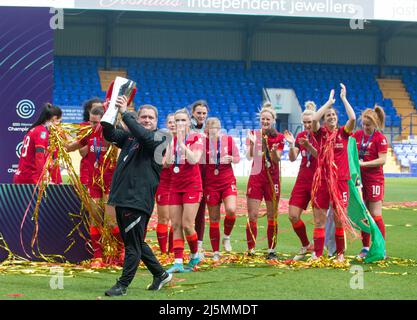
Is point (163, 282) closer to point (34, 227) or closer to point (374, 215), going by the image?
point (34, 227)

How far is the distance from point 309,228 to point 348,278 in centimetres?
614

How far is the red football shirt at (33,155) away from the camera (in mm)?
9625

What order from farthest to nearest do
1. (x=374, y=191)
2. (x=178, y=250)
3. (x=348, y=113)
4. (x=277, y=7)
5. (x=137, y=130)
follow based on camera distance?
(x=277, y=7) < (x=374, y=191) < (x=348, y=113) < (x=178, y=250) < (x=137, y=130)

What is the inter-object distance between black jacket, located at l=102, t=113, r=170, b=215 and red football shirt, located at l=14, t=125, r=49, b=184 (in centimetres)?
243

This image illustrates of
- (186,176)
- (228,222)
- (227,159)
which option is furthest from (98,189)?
(228,222)

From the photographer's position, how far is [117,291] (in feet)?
23.1

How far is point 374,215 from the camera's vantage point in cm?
1062

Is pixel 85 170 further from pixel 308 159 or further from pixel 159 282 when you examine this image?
pixel 308 159

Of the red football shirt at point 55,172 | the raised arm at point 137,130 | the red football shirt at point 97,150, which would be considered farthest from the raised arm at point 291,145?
the raised arm at point 137,130

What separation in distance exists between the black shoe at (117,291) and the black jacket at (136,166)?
74cm

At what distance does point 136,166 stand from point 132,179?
0.44 feet

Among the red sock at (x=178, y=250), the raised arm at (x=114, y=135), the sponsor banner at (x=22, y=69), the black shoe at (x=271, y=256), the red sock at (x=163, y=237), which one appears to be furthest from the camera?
the sponsor banner at (x=22, y=69)

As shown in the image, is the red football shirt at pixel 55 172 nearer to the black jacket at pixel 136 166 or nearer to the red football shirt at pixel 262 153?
the black jacket at pixel 136 166

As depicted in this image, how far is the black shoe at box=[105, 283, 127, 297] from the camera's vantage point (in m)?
7.02
